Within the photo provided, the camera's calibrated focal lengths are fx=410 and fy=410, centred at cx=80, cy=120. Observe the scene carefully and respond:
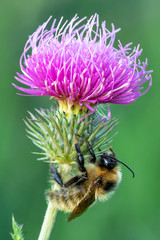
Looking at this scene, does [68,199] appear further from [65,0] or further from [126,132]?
[65,0]

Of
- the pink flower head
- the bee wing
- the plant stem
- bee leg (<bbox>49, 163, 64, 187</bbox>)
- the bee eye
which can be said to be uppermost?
the pink flower head

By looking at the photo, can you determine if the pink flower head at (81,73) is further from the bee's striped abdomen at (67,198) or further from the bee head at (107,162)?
the bee's striped abdomen at (67,198)

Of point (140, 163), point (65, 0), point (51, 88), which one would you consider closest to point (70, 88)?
point (51, 88)

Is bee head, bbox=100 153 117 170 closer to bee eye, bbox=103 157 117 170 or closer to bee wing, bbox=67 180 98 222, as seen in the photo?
bee eye, bbox=103 157 117 170

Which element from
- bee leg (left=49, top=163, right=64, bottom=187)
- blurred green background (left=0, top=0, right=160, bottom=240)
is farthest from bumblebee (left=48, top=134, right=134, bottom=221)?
blurred green background (left=0, top=0, right=160, bottom=240)

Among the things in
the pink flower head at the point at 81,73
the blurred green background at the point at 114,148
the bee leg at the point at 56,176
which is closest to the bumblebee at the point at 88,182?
the bee leg at the point at 56,176

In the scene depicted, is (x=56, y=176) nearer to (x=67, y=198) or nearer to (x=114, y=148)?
(x=67, y=198)
